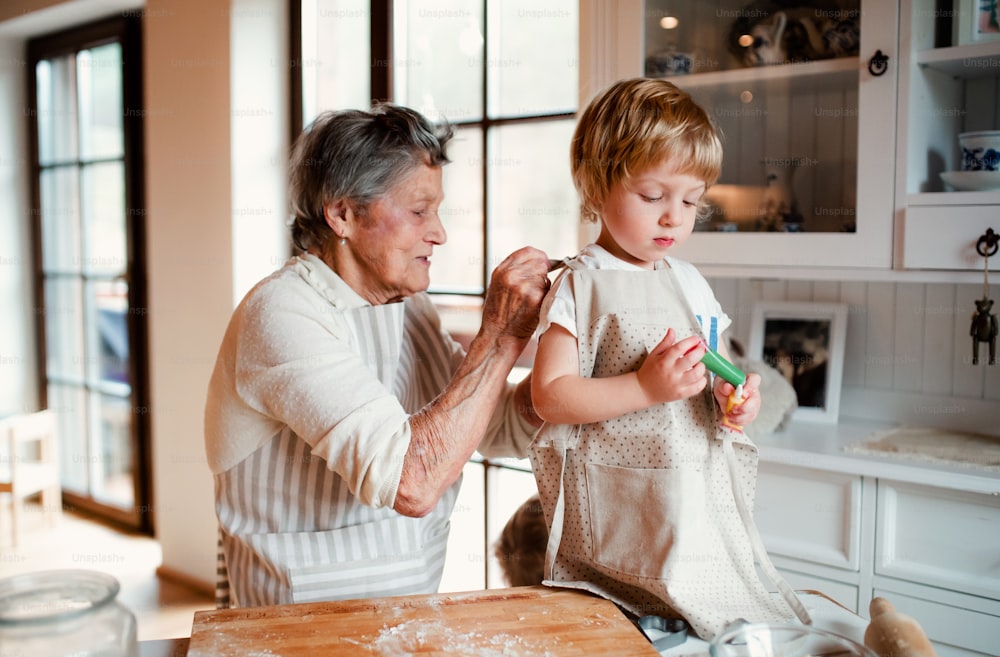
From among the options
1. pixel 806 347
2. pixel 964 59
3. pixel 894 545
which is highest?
pixel 964 59

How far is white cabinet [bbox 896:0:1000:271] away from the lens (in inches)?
75.0

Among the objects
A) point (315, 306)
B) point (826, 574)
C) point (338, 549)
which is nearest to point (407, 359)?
point (315, 306)

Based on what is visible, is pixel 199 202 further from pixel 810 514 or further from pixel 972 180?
pixel 972 180

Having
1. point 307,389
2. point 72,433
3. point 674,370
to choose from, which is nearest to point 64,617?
point 307,389

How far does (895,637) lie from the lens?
3.06ft

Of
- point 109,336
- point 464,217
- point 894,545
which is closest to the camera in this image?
point 894,545

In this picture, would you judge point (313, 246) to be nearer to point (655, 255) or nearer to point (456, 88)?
point (655, 255)

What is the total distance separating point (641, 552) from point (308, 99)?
278cm

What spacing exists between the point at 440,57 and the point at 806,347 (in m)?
1.54

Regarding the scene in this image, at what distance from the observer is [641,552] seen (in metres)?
1.19

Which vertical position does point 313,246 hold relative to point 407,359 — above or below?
above

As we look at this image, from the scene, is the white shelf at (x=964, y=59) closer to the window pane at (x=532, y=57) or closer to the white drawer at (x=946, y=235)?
the white drawer at (x=946, y=235)

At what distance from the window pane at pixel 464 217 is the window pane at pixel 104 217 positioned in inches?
77.9

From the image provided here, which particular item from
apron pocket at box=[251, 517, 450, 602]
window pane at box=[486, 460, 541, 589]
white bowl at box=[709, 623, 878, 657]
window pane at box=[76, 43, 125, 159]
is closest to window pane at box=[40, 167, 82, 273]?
window pane at box=[76, 43, 125, 159]
